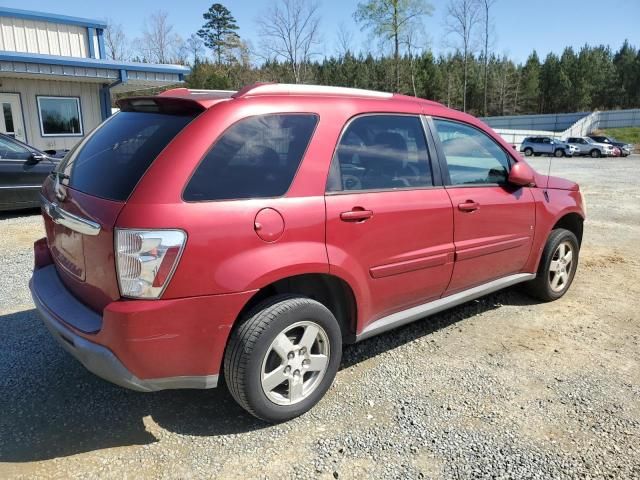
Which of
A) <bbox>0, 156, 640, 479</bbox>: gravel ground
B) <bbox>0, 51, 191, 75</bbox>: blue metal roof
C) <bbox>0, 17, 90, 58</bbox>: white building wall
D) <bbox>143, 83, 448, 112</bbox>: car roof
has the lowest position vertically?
<bbox>0, 156, 640, 479</bbox>: gravel ground

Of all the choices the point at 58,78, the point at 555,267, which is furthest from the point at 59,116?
the point at 555,267

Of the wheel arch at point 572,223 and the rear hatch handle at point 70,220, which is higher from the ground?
the rear hatch handle at point 70,220

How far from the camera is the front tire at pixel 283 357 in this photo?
2551mm

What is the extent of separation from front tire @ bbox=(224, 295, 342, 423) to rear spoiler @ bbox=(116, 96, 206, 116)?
3.61 ft

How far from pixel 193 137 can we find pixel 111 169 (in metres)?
0.53

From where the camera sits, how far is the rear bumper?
7.56ft

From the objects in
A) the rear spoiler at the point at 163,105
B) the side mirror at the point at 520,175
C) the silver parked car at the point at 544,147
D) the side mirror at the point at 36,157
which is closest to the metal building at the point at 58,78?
the side mirror at the point at 36,157

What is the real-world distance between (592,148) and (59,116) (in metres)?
34.4

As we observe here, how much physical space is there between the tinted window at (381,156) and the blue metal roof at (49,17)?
47.8ft

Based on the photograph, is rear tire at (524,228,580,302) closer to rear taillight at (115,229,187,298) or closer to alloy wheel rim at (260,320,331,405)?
alloy wheel rim at (260,320,331,405)

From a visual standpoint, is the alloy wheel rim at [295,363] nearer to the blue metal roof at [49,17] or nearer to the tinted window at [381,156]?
the tinted window at [381,156]

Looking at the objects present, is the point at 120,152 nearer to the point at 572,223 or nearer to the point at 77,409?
the point at 77,409

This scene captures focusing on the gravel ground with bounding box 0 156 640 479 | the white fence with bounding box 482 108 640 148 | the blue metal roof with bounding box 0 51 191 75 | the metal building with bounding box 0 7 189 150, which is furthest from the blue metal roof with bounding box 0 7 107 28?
the white fence with bounding box 482 108 640 148

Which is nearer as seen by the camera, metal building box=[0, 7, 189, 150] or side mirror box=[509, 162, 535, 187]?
side mirror box=[509, 162, 535, 187]
